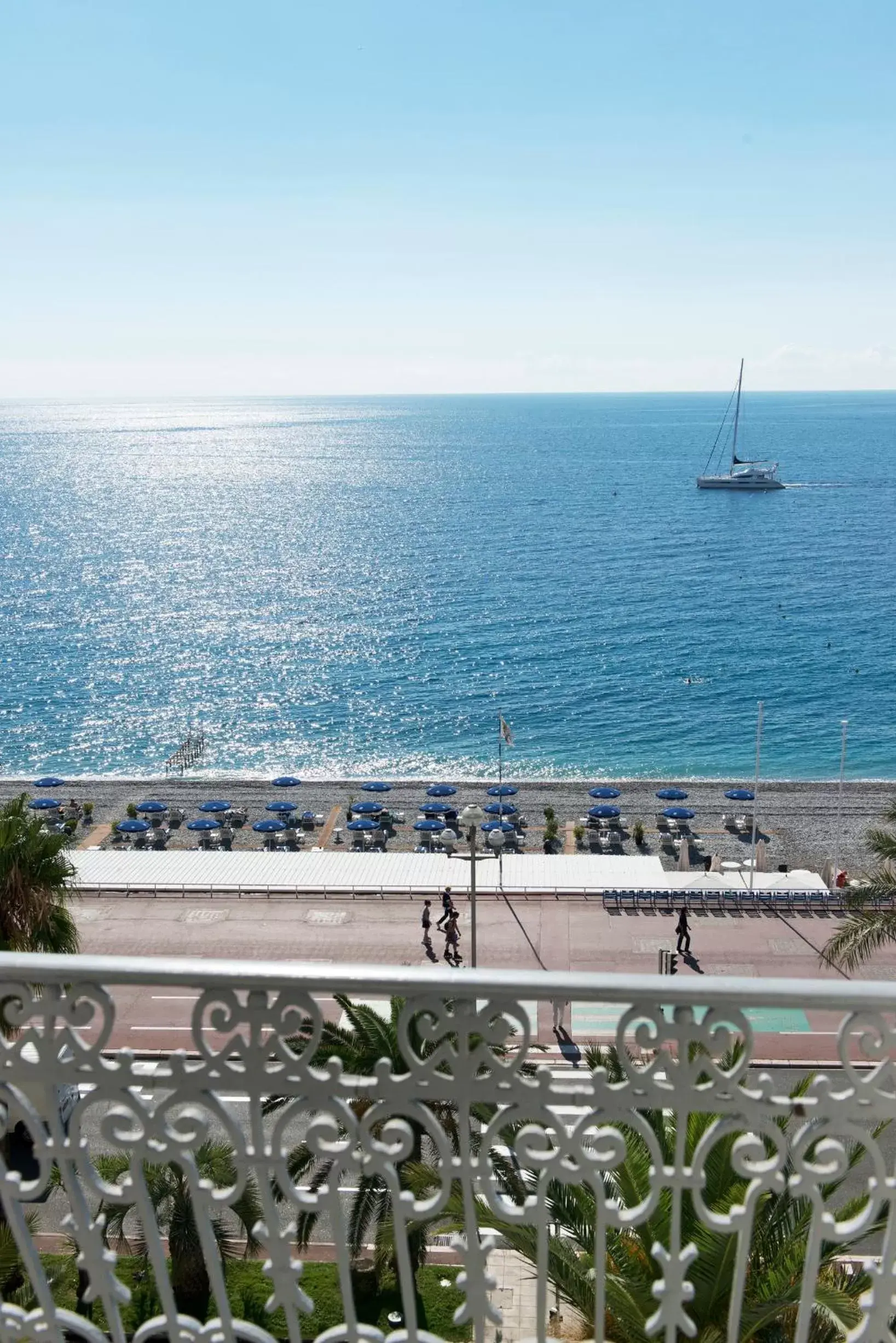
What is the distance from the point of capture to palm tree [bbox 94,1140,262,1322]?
39.6ft

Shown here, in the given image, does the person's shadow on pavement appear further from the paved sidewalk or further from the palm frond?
the paved sidewalk

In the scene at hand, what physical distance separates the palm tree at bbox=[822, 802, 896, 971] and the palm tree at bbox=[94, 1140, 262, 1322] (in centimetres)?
1056

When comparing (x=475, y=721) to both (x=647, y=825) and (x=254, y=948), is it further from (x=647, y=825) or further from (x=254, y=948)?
(x=254, y=948)

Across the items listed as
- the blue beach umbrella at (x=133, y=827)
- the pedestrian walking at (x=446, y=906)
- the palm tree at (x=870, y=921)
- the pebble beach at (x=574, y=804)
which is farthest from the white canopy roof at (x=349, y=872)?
the palm tree at (x=870, y=921)

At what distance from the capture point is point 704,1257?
5.41m

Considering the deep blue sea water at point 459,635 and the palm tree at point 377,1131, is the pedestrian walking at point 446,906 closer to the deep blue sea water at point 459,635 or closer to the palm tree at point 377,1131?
the palm tree at point 377,1131

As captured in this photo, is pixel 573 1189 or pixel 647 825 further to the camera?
pixel 647 825

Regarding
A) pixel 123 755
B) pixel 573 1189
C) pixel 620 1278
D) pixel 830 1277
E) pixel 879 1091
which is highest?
pixel 879 1091

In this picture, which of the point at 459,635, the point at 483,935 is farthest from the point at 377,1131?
the point at 459,635

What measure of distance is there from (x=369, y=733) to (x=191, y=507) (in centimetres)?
9503

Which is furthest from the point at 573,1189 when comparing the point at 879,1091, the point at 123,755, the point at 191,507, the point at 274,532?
the point at 191,507

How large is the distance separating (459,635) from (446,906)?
48.7m

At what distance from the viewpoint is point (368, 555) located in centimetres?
10562

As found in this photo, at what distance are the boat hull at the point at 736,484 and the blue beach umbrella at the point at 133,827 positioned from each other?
117085 mm
